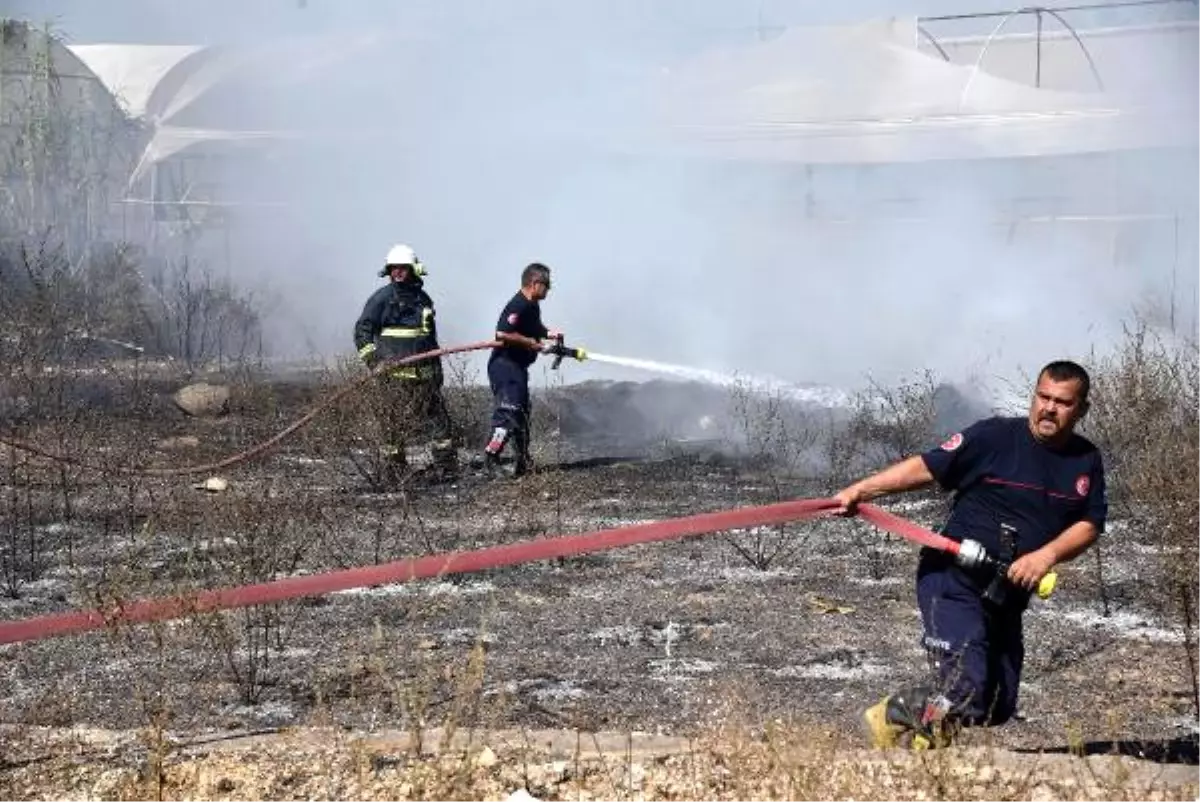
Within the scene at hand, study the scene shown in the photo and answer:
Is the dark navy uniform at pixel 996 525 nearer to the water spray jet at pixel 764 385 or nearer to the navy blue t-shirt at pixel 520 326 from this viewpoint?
the navy blue t-shirt at pixel 520 326

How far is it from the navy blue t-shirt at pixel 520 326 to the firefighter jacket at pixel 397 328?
0.47 metres

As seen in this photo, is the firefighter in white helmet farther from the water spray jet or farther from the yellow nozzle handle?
the yellow nozzle handle

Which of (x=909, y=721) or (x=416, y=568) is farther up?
(x=416, y=568)

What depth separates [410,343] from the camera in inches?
441

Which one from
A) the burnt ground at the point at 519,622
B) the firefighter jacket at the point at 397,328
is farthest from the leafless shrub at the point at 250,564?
the firefighter jacket at the point at 397,328

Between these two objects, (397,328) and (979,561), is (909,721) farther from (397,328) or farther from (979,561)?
(397,328)

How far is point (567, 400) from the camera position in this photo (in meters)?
15.2

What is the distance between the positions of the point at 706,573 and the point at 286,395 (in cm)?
738

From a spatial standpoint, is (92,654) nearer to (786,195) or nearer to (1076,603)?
(1076,603)

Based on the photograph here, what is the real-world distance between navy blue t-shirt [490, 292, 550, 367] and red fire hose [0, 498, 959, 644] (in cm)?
605

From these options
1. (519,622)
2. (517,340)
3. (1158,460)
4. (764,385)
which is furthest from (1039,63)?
(519,622)

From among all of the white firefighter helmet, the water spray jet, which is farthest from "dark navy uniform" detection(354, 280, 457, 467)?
the water spray jet

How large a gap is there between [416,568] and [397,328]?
678cm

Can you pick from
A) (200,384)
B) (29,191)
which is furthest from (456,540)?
(29,191)
